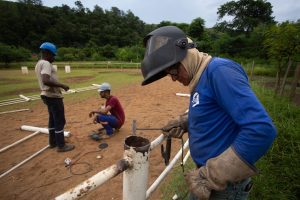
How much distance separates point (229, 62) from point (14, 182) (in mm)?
4107

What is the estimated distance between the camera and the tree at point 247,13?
164ft

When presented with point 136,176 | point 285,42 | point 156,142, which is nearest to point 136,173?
point 136,176

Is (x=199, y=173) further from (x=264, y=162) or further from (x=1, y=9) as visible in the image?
(x=1, y=9)

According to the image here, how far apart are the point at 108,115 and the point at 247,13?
186 feet

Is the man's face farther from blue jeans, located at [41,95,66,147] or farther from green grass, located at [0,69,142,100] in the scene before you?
green grass, located at [0,69,142,100]

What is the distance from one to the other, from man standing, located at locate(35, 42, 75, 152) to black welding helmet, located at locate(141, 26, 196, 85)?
3352 mm

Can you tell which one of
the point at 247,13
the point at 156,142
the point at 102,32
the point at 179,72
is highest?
the point at 247,13

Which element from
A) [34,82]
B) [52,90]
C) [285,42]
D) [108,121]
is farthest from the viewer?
[34,82]

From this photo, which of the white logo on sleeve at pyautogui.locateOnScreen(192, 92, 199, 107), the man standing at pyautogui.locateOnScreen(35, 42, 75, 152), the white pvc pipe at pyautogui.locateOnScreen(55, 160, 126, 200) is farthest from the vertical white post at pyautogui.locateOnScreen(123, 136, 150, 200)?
the man standing at pyautogui.locateOnScreen(35, 42, 75, 152)

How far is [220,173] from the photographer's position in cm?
119

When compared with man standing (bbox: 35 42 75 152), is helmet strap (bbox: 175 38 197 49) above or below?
above

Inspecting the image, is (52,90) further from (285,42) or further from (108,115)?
(285,42)

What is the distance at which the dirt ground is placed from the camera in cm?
350

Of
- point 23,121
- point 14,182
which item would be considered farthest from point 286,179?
point 23,121
